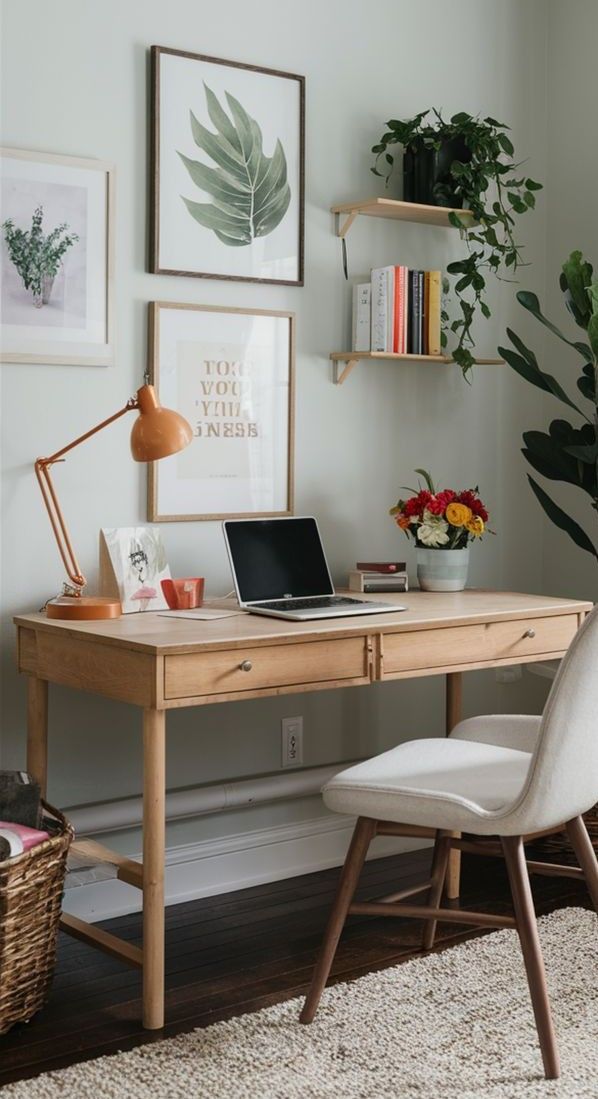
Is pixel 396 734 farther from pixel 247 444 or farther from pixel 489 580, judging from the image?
pixel 247 444

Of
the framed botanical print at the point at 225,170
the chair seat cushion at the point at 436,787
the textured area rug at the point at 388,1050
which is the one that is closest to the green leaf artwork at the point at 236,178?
the framed botanical print at the point at 225,170

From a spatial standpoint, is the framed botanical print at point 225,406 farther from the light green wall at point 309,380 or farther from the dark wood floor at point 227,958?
the dark wood floor at point 227,958

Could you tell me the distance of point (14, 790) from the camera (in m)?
2.37

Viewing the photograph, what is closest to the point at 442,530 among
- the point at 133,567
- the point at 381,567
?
the point at 381,567

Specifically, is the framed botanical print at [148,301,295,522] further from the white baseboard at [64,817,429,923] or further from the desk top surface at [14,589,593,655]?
the white baseboard at [64,817,429,923]

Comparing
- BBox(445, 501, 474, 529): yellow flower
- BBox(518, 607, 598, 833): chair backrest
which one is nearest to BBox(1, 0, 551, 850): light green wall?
BBox(445, 501, 474, 529): yellow flower

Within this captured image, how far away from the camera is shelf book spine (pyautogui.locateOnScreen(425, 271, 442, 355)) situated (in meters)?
3.25

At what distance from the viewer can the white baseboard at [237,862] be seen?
2.89 metres

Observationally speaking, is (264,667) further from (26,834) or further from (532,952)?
(532,952)

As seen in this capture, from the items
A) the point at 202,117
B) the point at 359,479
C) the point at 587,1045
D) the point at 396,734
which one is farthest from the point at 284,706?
the point at 202,117

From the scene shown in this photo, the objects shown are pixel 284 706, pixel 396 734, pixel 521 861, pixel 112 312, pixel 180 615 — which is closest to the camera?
pixel 521 861

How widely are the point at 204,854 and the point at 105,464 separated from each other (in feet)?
3.23

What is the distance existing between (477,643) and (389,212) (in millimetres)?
1175

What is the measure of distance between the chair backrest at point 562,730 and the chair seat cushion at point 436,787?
0.17 feet
